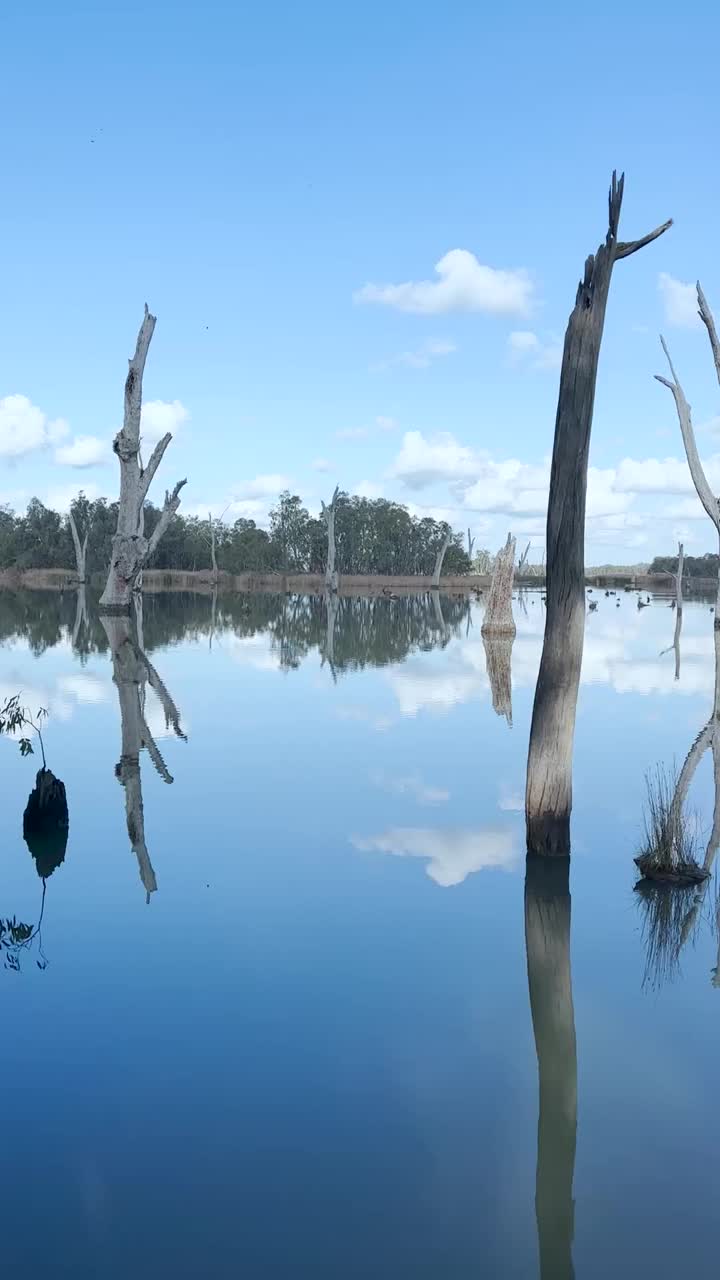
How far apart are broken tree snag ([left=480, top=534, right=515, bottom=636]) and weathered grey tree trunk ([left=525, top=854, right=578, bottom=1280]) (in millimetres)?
19772

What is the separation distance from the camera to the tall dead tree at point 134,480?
85.7ft

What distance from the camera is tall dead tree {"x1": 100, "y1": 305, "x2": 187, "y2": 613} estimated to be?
85.7 ft

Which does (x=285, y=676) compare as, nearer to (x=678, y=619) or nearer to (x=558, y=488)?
(x=558, y=488)

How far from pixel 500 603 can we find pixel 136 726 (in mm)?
16691

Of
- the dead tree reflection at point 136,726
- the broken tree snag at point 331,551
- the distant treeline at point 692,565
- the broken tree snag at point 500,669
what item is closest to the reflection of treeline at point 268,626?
the dead tree reflection at point 136,726

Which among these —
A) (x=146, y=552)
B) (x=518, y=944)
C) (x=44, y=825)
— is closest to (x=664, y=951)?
(x=518, y=944)

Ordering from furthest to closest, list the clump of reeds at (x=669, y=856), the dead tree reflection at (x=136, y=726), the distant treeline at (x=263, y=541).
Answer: the distant treeline at (x=263, y=541) < the dead tree reflection at (x=136, y=726) < the clump of reeds at (x=669, y=856)

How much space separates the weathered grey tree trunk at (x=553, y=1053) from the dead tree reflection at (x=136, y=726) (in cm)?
213

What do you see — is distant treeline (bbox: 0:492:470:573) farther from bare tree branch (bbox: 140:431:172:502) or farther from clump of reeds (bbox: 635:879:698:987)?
clump of reeds (bbox: 635:879:698:987)

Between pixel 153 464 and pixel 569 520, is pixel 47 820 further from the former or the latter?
pixel 153 464

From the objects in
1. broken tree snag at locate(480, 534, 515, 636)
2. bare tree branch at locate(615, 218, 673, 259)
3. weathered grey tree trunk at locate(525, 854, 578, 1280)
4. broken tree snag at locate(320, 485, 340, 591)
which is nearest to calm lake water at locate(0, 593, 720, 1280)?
weathered grey tree trunk at locate(525, 854, 578, 1280)

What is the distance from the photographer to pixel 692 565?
10994 cm

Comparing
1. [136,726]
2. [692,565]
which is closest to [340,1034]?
[136,726]

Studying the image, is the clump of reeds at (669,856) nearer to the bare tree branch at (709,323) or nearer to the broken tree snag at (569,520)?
the broken tree snag at (569,520)
